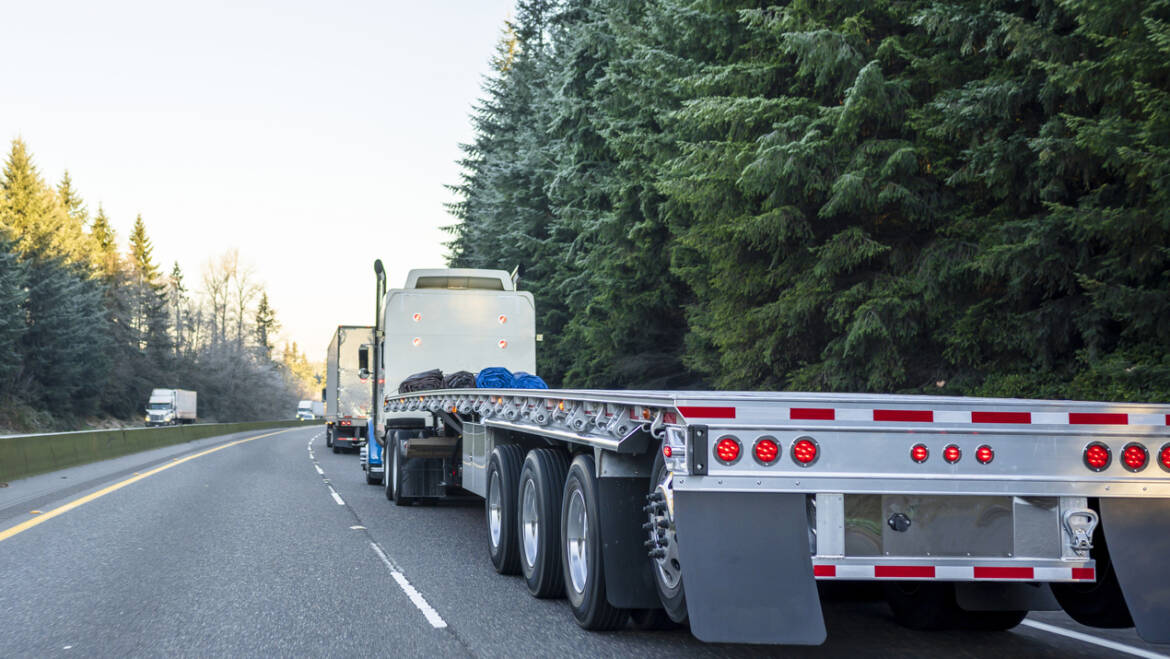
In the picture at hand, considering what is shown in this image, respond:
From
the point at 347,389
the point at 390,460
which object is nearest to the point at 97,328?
the point at 347,389

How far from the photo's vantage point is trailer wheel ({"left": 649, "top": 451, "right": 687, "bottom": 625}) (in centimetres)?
524

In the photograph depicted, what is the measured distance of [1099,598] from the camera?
577 centimetres

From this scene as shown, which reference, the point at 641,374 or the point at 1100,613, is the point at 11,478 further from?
the point at 1100,613

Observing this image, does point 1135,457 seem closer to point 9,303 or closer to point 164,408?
point 9,303

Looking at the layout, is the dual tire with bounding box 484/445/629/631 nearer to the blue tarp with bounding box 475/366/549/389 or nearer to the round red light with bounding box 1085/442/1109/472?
the round red light with bounding box 1085/442/1109/472

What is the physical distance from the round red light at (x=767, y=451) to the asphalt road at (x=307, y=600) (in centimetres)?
156

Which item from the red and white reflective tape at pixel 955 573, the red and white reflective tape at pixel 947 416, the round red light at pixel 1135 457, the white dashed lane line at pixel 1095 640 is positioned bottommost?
the white dashed lane line at pixel 1095 640

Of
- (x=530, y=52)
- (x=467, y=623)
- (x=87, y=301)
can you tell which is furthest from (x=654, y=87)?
(x=87, y=301)

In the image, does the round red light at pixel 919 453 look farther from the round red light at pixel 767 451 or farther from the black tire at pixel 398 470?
the black tire at pixel 398 470

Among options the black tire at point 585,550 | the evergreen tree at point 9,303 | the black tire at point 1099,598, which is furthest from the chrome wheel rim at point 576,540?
the evergreen tree at point 9,303

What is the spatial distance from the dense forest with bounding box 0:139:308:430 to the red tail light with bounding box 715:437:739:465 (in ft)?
173

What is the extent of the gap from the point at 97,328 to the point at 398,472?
59.6m

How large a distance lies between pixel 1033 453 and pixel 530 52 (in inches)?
1719

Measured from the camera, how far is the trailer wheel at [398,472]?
13995 millimetres
